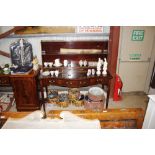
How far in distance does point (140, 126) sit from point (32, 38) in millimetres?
2962

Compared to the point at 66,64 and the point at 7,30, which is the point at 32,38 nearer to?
the point at 7,30

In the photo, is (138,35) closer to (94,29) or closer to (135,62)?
(135,62)

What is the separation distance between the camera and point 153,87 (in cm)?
372

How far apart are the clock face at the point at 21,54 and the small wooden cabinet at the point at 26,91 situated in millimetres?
605

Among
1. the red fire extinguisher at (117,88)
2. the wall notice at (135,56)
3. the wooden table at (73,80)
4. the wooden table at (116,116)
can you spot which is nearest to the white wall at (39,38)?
the wall notice at (135,56)

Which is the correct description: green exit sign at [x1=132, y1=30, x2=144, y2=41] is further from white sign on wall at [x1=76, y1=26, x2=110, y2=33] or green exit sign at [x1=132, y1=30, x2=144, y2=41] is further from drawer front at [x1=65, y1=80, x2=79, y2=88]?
drawer front at [x1=65, y1=80, x2=79, y2=88]

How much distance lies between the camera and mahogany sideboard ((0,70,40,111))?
3316mm

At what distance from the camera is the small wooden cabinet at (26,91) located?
3.32 m

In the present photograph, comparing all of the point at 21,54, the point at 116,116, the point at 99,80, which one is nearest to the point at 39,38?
the point at 21,54

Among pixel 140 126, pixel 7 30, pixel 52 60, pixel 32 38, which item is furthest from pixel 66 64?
pixel 140 126

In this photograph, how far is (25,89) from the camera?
134 inches

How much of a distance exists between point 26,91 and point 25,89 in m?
0.05

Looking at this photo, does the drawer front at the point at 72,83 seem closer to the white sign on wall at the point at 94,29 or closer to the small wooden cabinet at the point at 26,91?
the small wooden cabinet at the point at 26,91
